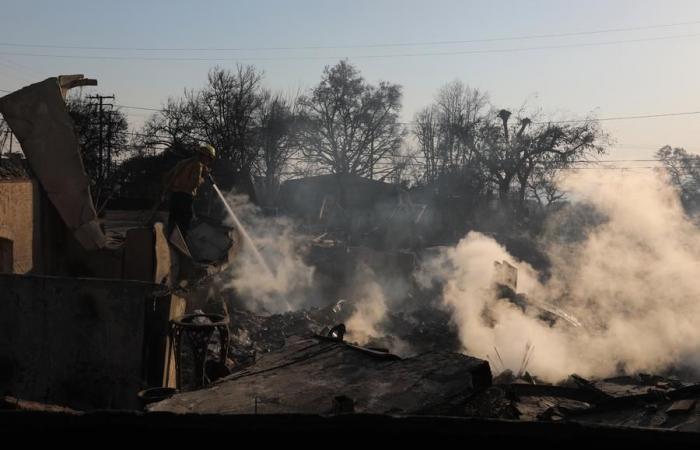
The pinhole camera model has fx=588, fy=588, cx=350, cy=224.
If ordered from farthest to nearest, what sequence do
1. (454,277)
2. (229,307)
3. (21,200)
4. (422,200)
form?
(422,200) < (454,277) < (229,307) < (21,200)

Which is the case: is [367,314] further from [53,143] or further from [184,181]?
[53,143]

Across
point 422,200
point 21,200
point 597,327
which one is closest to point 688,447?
A: point 21,200

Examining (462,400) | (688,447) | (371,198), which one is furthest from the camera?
(371,198)

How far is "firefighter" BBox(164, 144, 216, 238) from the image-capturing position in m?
8.80

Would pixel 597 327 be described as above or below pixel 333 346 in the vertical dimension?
below

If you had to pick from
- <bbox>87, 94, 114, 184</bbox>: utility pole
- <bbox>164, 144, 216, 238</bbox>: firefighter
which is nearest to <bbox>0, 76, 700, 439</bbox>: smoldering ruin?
<bbox>164, 144, 216, 238</bbox>: firefighter

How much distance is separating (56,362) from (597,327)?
1005 cm

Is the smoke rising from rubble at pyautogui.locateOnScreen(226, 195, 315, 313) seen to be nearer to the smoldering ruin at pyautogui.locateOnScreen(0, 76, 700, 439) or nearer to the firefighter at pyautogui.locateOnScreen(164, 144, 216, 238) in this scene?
the smoldering ruin at pyautogui.locateOnScreen(0, 76, 700, 439)

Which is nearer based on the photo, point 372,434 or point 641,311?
point 372,434

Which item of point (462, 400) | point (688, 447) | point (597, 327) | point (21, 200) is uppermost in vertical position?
point (21, 200)

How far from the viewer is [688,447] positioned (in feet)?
4.84

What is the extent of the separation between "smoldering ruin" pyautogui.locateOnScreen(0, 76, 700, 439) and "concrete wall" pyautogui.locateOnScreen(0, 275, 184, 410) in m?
0.01

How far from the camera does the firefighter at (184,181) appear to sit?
880cm

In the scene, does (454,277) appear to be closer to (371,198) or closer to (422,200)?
(422,200)
